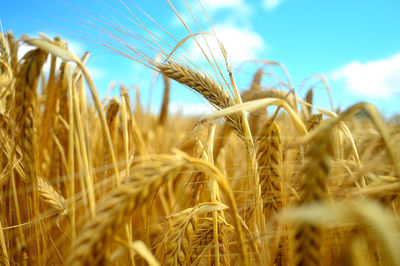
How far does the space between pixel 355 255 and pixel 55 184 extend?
1665mm

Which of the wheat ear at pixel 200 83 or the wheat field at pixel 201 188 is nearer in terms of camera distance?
the wheat field at pixel 201 188

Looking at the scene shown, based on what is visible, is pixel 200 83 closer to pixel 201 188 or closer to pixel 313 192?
pixel 201 188

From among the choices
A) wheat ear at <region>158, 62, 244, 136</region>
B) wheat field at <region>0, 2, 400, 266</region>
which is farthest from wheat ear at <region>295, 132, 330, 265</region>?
wheat ear at <region>158, 62, 244, 136</region>

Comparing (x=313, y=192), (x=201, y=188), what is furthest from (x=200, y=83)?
(x=313, y=192)

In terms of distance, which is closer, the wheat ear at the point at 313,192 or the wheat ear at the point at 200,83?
the wheat ear at the point at 313,192

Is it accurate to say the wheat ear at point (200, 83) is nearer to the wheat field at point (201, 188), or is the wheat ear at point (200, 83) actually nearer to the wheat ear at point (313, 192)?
the wheat field at point (201, 188)

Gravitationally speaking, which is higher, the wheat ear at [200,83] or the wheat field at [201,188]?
the wheat ear at [200,83]

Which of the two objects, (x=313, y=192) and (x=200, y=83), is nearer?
(x=313, y=192)

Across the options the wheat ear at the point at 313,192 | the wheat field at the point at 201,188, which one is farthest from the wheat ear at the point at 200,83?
the wheat ear at the point at 313,192

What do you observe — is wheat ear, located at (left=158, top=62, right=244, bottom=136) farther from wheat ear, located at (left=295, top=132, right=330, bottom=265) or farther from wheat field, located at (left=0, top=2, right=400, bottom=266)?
wheat ear, located at (left=295, top=132, right=330, bottom=265)

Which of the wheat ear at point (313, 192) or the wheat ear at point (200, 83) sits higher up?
the wheat ear at point (200, 83)

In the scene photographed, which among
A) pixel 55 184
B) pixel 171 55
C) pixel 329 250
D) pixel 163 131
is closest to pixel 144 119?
pixel 163 131

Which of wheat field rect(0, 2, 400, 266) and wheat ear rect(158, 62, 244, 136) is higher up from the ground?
wheat ear rect(158, 62, 244, 136)

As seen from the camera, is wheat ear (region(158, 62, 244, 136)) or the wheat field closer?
the wheat field
